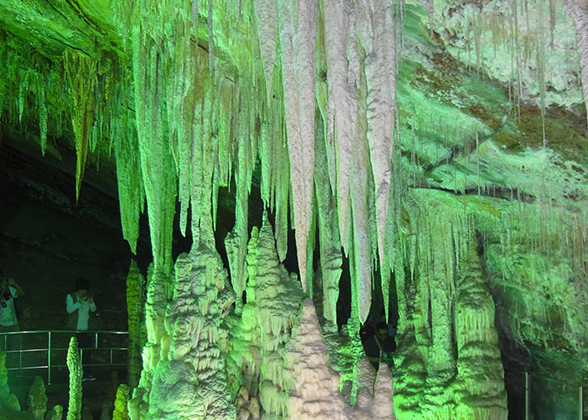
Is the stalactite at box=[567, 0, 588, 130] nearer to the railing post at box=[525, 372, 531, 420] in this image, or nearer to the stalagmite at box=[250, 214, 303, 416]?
the stalagmite at box=[250, 214, 303, 416]

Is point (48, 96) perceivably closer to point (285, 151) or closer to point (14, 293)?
point (14, 293)

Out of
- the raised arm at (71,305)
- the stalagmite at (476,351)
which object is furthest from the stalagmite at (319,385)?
the raised arm at (71,305)

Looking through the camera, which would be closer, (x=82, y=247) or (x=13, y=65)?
(x=13, y=65)

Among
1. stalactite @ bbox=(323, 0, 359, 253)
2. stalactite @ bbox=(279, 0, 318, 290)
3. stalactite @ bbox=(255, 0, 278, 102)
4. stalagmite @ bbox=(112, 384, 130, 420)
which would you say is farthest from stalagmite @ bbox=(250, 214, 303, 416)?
stalagmite @ bbox=(112, 384, 130, 420)

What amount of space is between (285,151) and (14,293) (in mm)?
4824

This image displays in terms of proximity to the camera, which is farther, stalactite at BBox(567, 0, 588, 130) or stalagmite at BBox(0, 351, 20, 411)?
stalagmite at BBox(0, 351, 20, 411)

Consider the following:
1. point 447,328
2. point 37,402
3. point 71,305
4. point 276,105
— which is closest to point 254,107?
point 276,105

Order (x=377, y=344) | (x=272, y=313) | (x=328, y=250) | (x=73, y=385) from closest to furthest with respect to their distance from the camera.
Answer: (x=272, y=313) → (x=73, y=385) → (x=328, y=250) → (x=377, y=344)

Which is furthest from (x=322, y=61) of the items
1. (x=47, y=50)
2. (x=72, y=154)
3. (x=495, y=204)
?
(x=72, y=154)

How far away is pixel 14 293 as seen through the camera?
8.66 metres

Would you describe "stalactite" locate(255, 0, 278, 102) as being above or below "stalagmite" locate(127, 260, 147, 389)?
above

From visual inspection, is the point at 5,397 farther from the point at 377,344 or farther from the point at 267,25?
the point at 377,344

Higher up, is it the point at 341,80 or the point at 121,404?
the point at 341,80

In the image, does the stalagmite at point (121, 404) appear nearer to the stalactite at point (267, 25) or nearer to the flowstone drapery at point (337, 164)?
the flowstone drapery at point (337, 164)
